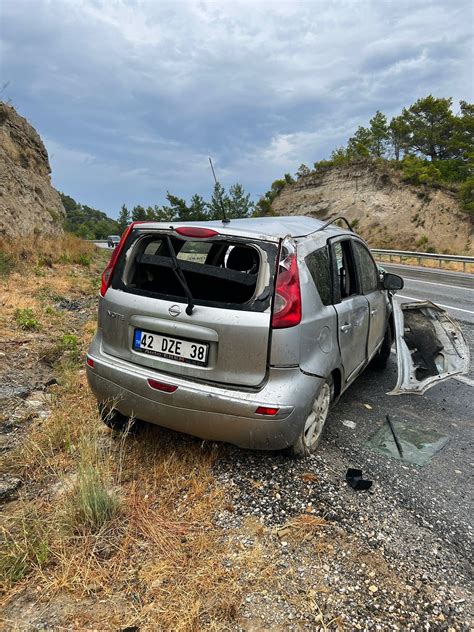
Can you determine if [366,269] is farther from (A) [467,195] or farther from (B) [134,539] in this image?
(A) [467,195]

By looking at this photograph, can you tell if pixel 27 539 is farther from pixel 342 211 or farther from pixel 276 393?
pixel 342 211

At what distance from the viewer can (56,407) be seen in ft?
12.5

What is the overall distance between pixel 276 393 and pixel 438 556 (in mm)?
1215

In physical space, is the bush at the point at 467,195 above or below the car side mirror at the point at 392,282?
above

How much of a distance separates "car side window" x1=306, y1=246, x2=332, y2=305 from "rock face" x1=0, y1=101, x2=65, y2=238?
12341mm

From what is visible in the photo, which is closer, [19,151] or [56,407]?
[56,407]

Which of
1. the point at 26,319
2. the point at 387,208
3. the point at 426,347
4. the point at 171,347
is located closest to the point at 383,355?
the point at 426,347

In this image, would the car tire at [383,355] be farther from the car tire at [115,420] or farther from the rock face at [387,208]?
the rock face at [387,208]

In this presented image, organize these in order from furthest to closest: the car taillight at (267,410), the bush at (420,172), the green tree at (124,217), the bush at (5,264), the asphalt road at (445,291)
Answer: the green tree at (124,217), the bush at (420,172), the bush at (5,264), the asphalt road at (445,291), the car taillight at (267,410)

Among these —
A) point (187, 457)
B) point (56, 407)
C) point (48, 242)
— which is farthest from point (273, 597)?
point (48, 242)

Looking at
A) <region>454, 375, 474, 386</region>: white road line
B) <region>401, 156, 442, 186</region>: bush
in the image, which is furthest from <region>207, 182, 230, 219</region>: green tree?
<region>401, 156, 442, 186</region>: bush

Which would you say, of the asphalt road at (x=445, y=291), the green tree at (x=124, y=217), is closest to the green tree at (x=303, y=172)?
the asphalt road at (x=445, y=291)

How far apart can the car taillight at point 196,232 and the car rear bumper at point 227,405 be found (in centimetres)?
94

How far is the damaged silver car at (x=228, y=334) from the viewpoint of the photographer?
2.45 m
